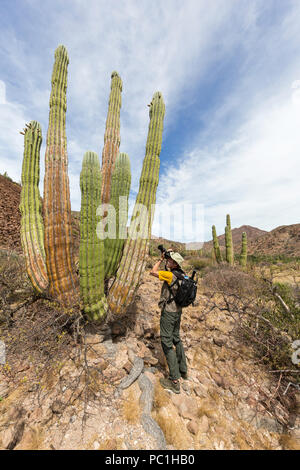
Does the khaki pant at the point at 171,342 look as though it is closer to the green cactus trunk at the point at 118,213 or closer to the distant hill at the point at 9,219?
the green cactus trunk at the point at 118,213

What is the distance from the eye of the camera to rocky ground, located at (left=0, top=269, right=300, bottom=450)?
5.64 ft

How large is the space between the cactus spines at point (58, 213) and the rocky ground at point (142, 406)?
94cm

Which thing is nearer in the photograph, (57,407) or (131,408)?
(57,407)

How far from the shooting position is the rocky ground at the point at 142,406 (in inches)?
67.7

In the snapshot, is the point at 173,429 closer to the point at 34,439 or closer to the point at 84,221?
the point at 34,439

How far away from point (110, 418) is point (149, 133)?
14.1 feet

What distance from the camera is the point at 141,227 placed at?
127 inches

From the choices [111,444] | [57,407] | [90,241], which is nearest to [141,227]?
[90,241]

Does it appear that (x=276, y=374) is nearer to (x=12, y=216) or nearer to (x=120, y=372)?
(x=120, y=372)

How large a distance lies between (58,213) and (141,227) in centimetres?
139

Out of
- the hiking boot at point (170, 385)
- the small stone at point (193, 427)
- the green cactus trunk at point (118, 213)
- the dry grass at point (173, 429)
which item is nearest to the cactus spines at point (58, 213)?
the green cactus trunk at point (118, 213)

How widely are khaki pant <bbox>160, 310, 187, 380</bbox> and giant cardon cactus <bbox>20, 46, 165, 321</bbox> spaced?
Result: 0.76 metres

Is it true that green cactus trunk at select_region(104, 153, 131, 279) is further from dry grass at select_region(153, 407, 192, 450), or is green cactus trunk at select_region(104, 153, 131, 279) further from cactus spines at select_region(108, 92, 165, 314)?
dry grass at select_region(153, 407, 192, 450)
